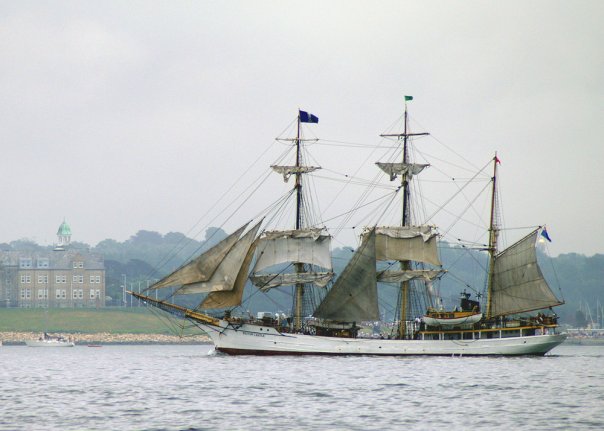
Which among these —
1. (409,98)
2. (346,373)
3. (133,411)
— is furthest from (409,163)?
(133,411)

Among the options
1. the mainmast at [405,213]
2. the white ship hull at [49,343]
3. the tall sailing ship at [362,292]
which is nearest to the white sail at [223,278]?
the tall sailing ship at [362,292]

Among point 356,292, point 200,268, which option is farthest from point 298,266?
point 200,268

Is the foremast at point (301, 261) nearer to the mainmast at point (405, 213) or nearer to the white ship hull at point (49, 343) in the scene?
the mainmast at point (405, 213)

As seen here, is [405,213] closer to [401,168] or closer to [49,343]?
[401,168]

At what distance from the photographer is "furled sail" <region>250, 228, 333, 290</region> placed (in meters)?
110

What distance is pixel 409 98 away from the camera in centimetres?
11219

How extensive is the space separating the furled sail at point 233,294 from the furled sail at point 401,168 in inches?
632

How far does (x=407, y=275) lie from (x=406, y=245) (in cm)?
311

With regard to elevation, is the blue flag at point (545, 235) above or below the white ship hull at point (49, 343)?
above

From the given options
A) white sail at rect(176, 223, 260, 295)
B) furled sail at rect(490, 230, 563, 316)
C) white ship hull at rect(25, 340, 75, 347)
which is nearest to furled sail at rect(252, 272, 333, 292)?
white sail at rect(176, 223, 260, 295)

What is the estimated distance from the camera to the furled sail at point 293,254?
360 ft

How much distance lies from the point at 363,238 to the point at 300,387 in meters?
40.4

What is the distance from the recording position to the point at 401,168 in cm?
11369

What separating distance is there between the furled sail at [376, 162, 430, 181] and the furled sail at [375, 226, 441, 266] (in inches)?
230
